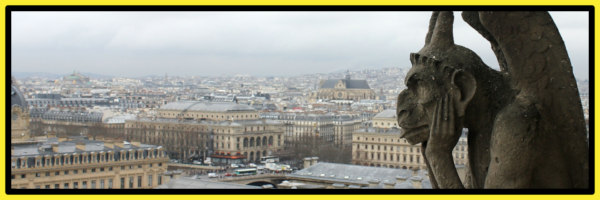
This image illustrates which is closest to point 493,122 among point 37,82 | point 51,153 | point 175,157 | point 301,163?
point 51,153

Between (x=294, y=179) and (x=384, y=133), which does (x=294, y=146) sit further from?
(x=294, y=179)

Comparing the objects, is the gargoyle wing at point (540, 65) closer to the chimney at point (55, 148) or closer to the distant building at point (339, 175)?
the distant building at point (339, 175)

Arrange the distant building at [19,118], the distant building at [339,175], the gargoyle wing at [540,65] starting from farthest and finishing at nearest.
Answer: the distant building at [19,118]
the distant building at [339,175]
the gargoyle wing at [540,65]

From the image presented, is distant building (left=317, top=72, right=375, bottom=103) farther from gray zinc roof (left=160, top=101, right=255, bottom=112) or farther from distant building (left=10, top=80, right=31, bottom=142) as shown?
distant building (left=10, top=80, right=31, bottom=142)

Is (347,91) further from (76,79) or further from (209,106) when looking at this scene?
(76,79)

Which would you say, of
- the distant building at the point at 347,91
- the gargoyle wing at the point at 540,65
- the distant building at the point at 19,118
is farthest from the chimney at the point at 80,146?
the distant building at the point at 347,91

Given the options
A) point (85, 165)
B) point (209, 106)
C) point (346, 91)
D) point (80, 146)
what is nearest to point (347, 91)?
point (346, 91)
